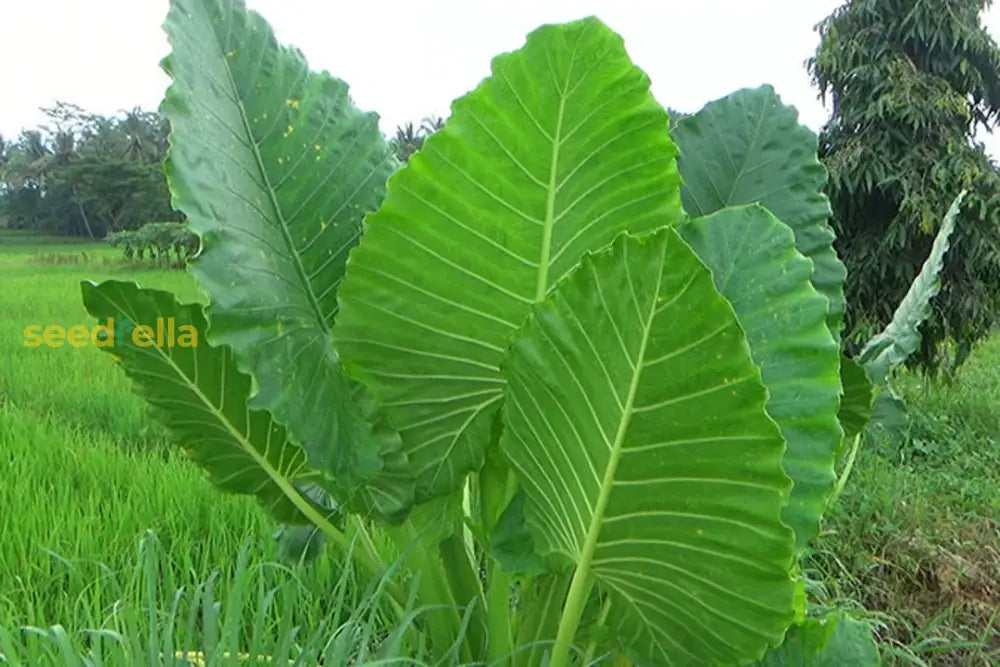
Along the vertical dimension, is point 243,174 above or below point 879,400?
above

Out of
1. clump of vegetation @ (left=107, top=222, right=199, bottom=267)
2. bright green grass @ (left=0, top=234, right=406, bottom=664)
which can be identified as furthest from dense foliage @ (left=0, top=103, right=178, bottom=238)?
bright green grass @ (left=0, top=234, right=406, bottom=664)

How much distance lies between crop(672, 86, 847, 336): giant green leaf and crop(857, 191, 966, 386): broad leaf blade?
29 centimetres

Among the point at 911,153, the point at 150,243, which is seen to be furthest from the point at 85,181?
the point at 911,153

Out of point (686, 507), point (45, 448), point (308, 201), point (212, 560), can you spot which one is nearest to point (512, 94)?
point (308, 201)

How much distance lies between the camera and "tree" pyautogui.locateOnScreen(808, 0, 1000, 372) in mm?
3967

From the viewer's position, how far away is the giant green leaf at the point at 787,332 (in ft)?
2.55

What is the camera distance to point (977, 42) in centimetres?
400

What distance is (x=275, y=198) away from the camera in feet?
3.08

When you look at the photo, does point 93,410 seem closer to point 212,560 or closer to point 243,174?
point 212,560

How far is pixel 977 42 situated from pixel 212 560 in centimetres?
389

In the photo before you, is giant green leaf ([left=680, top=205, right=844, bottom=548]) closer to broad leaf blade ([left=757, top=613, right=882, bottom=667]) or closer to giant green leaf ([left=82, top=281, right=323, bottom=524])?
broad leaf blade ([left=757, top=613, right=882, bottom=667])

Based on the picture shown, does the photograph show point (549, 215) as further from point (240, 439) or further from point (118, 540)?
point (118, 540)

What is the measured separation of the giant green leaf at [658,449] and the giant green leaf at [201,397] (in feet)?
1.04

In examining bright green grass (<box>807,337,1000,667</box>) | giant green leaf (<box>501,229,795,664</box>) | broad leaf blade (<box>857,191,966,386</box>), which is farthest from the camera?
bright green grass (<box>807,337,1000,667</box>)
